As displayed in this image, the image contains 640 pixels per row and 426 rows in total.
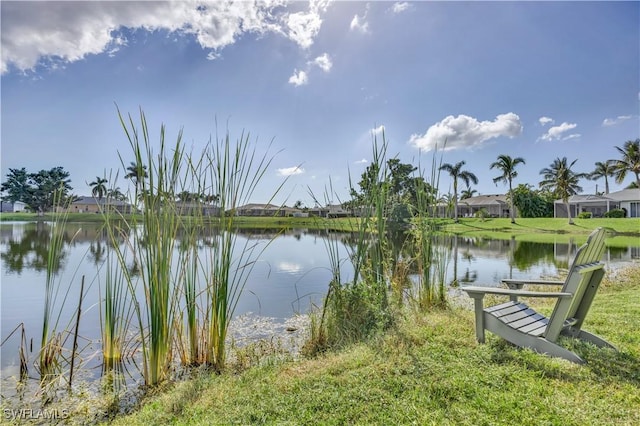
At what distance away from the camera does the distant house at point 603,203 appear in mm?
31812

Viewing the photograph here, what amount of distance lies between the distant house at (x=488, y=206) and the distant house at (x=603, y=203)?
6.87 metres

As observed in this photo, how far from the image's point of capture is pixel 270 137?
10.4 ft

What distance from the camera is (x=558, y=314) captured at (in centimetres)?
240

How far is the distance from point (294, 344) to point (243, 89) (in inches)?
233

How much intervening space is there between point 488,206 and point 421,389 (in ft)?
170

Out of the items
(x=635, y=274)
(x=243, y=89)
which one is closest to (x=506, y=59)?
(x=635, y=274)

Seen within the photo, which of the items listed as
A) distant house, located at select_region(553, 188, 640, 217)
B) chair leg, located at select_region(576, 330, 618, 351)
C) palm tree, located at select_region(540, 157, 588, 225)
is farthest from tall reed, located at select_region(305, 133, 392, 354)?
distant house, located at select_region(553, 188, 640, 217)

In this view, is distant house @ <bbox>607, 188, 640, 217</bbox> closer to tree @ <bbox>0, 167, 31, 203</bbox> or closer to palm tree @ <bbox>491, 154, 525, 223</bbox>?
palm tree @ <bbox>491, 154, 525, 223</bbox>

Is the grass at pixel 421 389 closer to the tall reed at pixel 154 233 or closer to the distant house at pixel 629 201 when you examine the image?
the tall reed at pixel 154 233

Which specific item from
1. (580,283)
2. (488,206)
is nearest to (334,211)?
(580,283)

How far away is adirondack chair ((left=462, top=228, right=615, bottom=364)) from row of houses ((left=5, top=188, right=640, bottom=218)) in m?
1.95

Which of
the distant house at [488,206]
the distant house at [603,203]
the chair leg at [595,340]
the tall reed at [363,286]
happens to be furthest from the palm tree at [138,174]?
the distant house at [488,206]

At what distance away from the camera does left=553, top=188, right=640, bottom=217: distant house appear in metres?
31.8

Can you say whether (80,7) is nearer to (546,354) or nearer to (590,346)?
(546,354)
